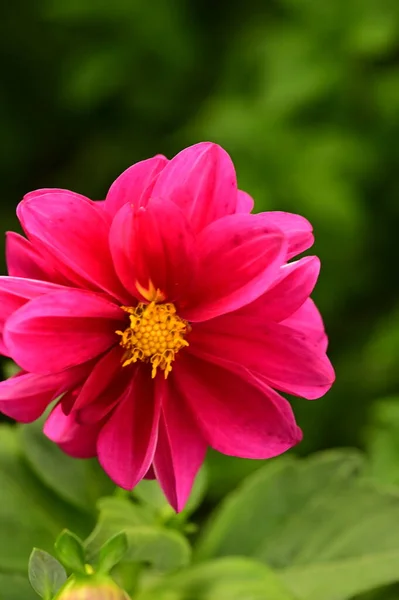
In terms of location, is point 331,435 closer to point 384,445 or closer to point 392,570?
point 384,445

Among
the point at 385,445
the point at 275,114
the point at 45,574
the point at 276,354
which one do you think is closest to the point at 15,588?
the point at 45,574

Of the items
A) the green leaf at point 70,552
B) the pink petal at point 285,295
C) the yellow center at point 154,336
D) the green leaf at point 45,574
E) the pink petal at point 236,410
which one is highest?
the pink petal at point 285,295

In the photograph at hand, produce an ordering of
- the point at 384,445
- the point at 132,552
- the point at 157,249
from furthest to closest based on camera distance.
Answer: the point at 384,445
the point at 132,552
the point at 157,249

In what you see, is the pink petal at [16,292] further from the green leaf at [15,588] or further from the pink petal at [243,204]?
the green leaf at [15,588]

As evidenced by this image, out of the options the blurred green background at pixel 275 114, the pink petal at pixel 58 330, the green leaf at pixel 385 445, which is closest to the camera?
the pink petal at pixel 58 330

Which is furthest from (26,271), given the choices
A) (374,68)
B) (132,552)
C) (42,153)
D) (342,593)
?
(42,153)

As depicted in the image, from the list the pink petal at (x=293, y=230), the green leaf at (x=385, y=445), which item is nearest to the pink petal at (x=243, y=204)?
the pink petal at (x=293, y=230)

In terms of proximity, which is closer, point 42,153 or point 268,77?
point 268,77
